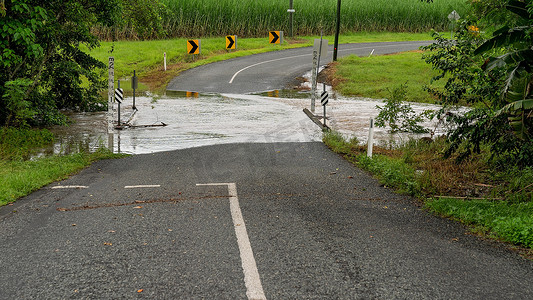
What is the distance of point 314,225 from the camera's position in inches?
270

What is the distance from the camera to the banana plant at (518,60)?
7918 millimetres

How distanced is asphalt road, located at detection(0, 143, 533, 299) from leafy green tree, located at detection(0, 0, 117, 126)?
436cm

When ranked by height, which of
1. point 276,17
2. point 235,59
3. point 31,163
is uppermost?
point 276,17

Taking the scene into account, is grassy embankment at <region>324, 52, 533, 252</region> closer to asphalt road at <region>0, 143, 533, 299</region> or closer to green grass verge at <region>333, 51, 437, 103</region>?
asphalt road at <region>0, 143, 533, 299</region>

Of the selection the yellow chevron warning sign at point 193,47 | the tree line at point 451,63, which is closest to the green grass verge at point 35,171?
the tree line at point 451,63

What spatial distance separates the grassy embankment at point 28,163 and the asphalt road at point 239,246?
41cm

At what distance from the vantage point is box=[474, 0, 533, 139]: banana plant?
792cm

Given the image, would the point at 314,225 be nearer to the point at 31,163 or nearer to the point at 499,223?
the point at 499,223

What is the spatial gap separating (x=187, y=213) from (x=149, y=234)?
3.49 feet

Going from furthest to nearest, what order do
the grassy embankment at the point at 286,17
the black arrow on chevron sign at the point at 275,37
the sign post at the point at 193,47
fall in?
the grassy embankment at the point at 286,17
the black arrow on chevron sign at the point at 275,37
the sign post at the point at 193,47

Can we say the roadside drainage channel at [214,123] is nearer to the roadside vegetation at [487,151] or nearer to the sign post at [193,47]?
the roadside vegetation at [487,151]

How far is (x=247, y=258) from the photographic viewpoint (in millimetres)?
5562

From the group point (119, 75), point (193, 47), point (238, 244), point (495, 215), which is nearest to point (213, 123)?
point (495, 215)

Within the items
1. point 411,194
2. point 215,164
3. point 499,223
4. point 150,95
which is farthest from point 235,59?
point 499,223
